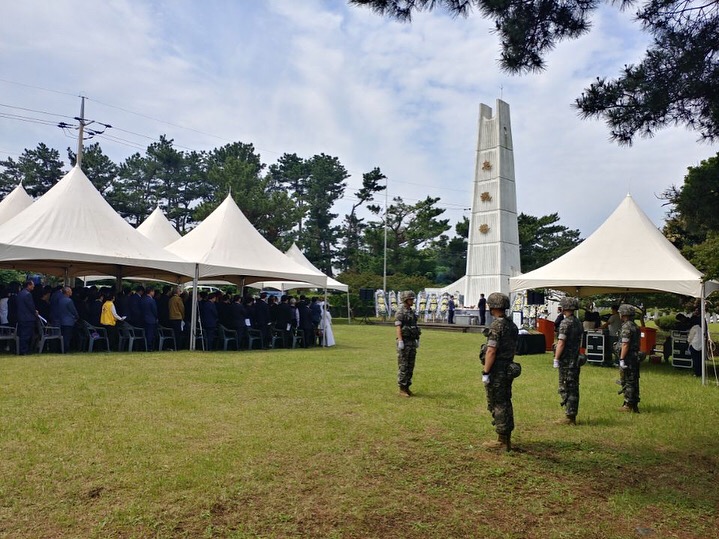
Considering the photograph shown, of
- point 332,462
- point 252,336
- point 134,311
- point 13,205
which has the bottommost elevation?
point 332,462

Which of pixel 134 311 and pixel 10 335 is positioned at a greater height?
pixel 134 311

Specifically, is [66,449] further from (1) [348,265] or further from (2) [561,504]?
(1) [348,265]

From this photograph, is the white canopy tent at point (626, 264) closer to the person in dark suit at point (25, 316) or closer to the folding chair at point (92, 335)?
the folding chair at point (92, 335)

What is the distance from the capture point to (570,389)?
7.25 metres

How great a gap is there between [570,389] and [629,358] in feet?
4.48

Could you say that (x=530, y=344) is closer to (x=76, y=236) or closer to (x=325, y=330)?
(x=325, y=330)

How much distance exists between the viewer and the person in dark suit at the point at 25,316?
11701 mm

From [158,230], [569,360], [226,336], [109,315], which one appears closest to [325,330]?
[226,336]

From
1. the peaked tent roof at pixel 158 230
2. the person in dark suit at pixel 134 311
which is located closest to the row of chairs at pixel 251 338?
the person in dark suit at pixel 134 311

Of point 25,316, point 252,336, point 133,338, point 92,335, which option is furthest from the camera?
point 252,336

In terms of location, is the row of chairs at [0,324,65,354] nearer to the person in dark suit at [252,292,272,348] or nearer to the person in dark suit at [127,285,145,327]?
the person in dark suit at [127,285,145,327]

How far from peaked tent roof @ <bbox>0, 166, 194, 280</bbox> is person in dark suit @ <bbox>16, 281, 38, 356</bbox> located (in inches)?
32.5

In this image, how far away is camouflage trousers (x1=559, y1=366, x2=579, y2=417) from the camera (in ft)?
23.6

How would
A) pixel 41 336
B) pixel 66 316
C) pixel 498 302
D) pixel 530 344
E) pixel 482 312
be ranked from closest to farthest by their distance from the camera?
pixel 498 302
pixel 41 336
pixel 66 316
pixel 530 344
pixel 482 312
